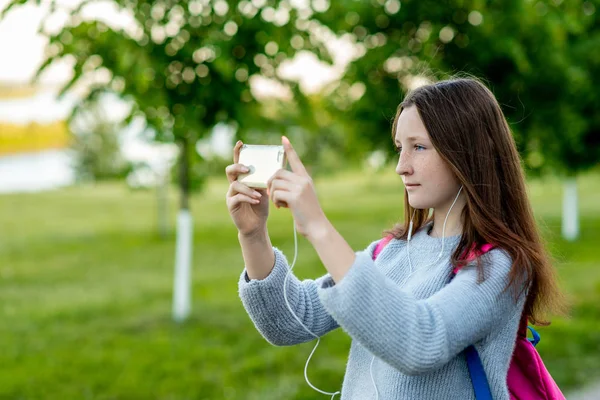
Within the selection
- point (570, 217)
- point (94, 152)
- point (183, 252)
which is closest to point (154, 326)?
point (183, 252)

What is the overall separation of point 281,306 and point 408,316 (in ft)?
1.58

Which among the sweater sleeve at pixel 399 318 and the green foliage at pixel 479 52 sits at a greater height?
the green foliage at pixel 479 52

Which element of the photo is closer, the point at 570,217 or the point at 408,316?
the point at 408,316

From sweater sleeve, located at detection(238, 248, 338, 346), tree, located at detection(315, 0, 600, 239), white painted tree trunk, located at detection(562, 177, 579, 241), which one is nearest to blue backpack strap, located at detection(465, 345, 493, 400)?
sweater sleeve, located at detection(238, 248, 338, 346)

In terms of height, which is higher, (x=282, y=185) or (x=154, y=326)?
(x=282, y=185)

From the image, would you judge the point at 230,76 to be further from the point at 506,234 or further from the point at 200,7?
the point at 506,234

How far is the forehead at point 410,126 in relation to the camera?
1721 millimetres

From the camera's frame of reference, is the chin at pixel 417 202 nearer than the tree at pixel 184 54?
Yes

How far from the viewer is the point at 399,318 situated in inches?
56.9

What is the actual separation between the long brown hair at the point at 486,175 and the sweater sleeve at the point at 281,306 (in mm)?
418

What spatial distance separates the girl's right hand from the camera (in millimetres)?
1671

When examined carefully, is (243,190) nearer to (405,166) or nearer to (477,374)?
(405,166)

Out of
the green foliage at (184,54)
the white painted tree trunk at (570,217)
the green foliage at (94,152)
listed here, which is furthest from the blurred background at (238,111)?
the green foliage at (94,152)

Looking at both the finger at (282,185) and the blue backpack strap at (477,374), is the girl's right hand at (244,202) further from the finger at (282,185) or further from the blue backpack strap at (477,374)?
the blue backpack strap at (477,374)
